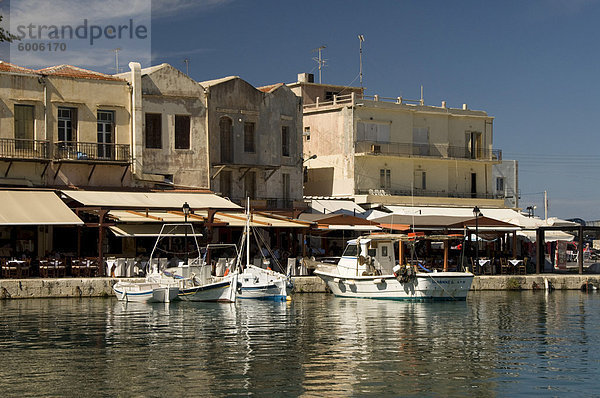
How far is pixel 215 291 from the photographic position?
3366cm

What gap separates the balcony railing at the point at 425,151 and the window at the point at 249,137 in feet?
31.1

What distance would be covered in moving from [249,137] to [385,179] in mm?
11743

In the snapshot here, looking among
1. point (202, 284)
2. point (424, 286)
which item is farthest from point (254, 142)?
point (424, 286)

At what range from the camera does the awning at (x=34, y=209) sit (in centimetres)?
3453

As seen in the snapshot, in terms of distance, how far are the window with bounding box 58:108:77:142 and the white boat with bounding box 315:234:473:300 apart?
12008 mm

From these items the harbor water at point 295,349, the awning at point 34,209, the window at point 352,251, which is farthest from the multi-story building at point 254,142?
the harbor water at point 295,349

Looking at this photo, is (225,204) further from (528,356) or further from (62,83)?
(528,356)

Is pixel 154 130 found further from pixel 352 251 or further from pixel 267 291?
pixel 267 291

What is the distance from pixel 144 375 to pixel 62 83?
24314mm

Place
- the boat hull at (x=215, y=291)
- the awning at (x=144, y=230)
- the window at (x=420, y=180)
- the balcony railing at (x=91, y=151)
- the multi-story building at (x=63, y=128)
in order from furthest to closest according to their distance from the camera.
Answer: the window at (x=420, y=180), the balcony railing at (x=91, y=151), the multi-story building at (x=63, y=128), the awning at (x=144, y=230), the boat hull at (x=215, y=291)

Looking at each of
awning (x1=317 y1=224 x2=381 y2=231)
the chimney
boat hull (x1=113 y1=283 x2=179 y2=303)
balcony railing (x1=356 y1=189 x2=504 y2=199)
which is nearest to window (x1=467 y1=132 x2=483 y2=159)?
Result: balcony railing (x1=356 y1=189 x2=504 y2=199)

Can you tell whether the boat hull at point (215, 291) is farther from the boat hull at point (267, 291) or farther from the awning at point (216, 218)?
the awning at point (216, 218)

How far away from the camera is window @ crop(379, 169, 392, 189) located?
5612 centimetres

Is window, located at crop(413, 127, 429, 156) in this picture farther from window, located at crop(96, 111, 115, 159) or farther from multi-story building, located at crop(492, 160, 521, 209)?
window, located at crop(96, 111, 115, 159)
